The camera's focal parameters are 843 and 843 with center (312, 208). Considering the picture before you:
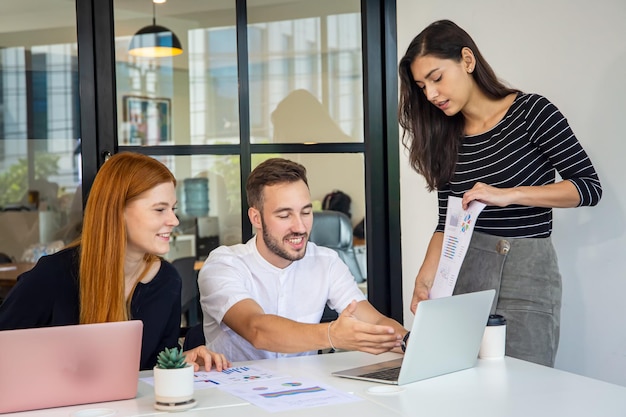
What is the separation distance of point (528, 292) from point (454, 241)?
0.28 metres

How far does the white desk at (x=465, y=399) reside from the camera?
1.64 metres

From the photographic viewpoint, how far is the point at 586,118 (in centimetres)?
304

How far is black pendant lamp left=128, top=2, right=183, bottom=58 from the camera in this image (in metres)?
3.78

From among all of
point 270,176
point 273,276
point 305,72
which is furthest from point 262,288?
point 305,72

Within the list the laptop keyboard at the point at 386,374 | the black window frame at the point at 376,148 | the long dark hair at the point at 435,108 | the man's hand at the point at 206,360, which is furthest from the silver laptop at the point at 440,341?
the black window frame at the point at 376,148

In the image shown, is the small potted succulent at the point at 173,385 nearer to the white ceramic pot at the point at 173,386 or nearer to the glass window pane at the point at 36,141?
the white ceramic pot at the point at 173,386

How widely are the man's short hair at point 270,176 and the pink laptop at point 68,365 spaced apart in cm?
104

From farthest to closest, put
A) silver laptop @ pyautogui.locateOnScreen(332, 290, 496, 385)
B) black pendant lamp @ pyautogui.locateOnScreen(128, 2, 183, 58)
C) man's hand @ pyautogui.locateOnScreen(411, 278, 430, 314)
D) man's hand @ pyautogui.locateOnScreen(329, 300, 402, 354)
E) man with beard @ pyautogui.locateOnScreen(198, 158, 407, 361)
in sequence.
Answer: black pendant lamp @ pyautogui.locateOnScreen(128, 2, 183, 58), man's hand @ pyautogui.locateOnScreen(411, 278, 430, 314), man with beard @ pyautogui.locateOnScreen(198, 158, 407, 361), man's hand @ pyautogui.locateOnScreen(329, 300, 402, 354), silver laptop @ pyautogui.locateOnScreen(332, 290, 496, 385)

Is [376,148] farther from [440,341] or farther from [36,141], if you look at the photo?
[440,341]

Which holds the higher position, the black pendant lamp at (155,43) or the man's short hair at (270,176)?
the black pendant lamp at (155,43)

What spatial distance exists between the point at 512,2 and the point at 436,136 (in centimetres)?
83

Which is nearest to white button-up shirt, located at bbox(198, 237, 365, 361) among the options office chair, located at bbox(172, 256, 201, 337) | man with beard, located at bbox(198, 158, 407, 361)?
man with beard, located at bbox(198, 158, 407, 361)

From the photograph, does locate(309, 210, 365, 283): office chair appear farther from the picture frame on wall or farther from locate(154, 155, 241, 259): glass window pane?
the picture frame on wall

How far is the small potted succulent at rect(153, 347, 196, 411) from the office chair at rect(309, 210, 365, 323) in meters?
1.94
